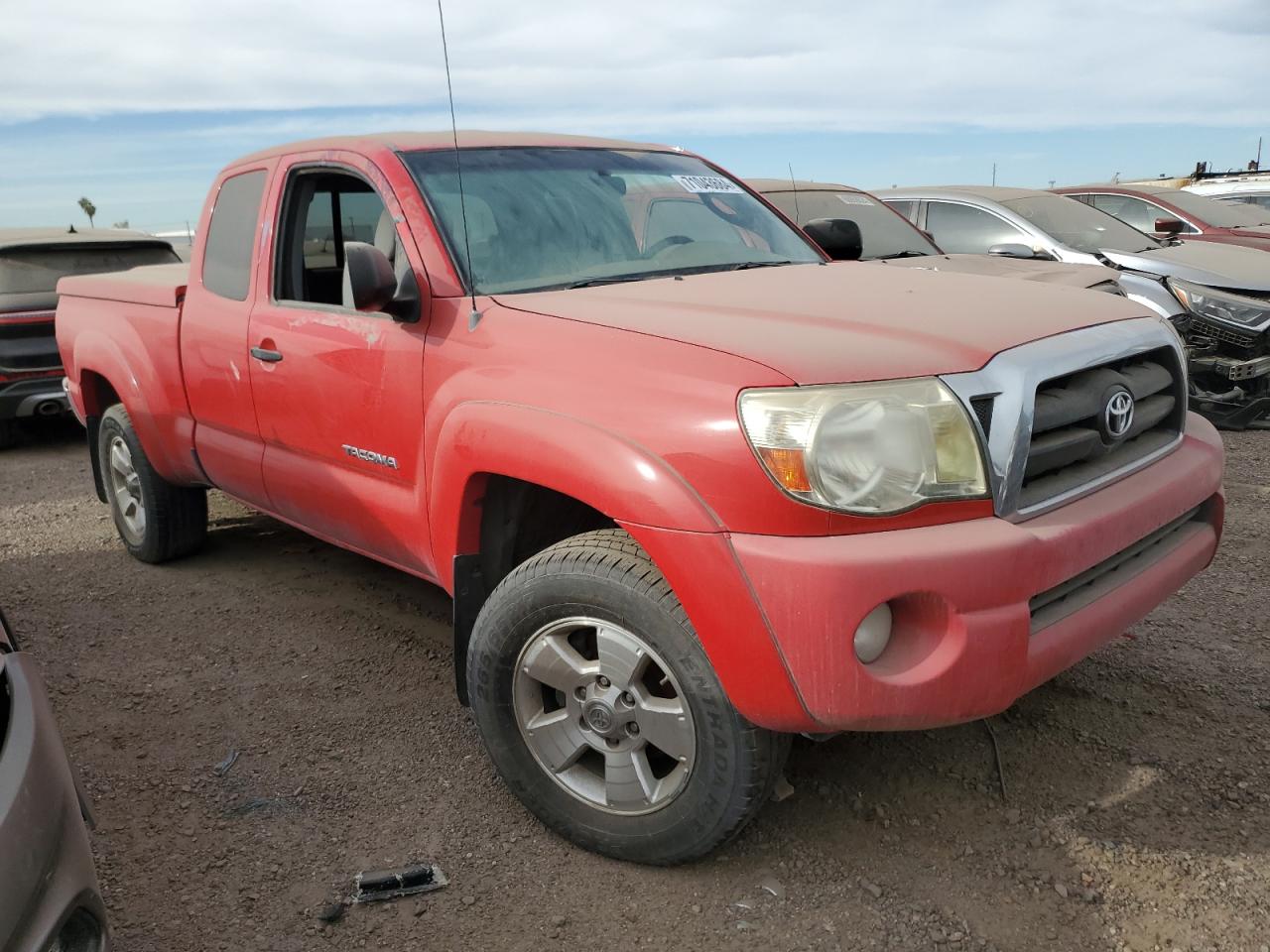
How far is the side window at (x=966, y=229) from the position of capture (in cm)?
807

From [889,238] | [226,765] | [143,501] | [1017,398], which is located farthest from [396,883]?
[889,238]

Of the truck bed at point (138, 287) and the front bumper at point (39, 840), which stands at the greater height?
the truck bed at point (138, 287)

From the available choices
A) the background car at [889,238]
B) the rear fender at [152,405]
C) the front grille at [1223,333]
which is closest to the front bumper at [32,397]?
the rear fender at [152,405]

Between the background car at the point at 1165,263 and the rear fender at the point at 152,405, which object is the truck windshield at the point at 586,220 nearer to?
the rear fender at the point at 152,405

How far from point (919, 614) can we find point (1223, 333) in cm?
571

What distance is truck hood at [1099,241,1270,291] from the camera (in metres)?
7.04

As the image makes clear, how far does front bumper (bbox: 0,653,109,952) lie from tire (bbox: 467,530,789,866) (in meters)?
1.05

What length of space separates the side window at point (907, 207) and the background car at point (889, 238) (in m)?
1.06

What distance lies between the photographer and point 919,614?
7.13 feet

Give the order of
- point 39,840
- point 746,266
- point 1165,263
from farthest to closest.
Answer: point 1165,263 → point 746,266 → point 39,840

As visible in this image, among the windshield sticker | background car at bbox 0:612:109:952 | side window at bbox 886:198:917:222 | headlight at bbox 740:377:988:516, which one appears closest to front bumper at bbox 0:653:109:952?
background car at bbox 0:612:109:952

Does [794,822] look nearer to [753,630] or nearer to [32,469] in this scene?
[753,630]

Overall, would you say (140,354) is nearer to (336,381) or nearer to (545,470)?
(336,381)

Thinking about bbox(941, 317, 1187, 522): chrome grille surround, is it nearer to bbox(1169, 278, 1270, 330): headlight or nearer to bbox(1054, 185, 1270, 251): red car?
bbox(1169, 278, 1270, 330): headlight
